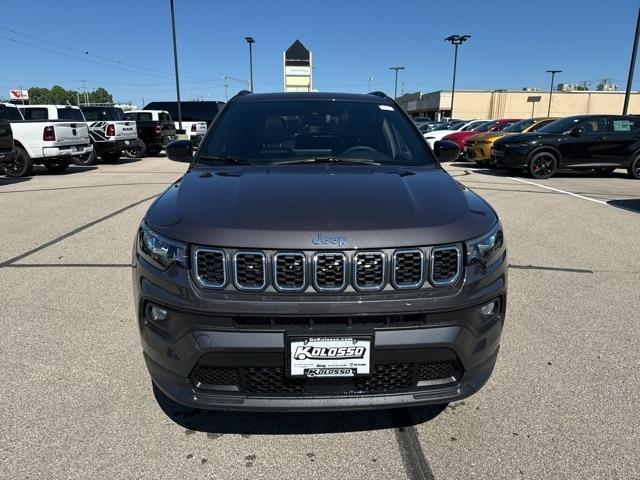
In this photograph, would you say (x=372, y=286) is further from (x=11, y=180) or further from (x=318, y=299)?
(x=11, y=180)

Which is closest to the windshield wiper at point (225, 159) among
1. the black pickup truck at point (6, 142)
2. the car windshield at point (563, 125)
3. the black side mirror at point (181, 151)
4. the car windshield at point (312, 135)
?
the car windshield at point (312, 135)

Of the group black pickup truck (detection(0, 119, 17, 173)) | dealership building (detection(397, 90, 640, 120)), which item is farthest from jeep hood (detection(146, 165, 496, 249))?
dealership building (detection(397, 90, 640, 120))

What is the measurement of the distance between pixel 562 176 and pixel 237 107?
1298 cm

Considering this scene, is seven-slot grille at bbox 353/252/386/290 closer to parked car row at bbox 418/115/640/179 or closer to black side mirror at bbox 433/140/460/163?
black side mirror at bbox 433/140/460/163

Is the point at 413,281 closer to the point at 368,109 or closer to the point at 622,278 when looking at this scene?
the point at 368,109

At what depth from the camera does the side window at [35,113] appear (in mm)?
13698

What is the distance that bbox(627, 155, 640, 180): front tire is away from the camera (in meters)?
13.3

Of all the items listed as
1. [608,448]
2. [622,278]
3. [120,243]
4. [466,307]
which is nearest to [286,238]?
[466,307]

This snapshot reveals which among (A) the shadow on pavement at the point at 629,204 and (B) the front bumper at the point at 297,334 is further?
(A) the shadow on pavement at the point at 629,204

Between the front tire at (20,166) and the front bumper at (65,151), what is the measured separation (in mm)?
443

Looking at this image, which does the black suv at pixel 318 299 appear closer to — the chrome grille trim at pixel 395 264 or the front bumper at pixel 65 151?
the chrome grille trim at pixel 395 264

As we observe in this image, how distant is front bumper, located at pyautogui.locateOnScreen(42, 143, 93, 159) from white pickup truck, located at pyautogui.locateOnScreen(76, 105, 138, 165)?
177cm

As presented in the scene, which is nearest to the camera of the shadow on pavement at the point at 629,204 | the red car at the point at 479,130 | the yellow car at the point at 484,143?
the shadow on pavement at the point at 629,204

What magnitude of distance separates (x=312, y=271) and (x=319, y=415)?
1.02 metres
